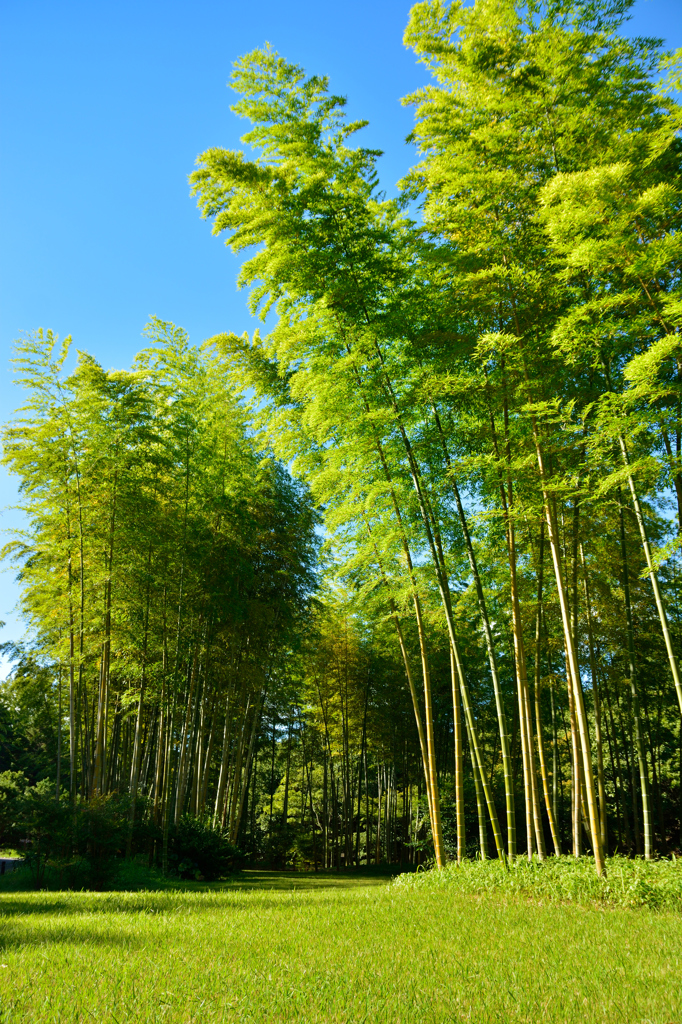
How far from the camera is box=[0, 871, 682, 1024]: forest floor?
2.30m

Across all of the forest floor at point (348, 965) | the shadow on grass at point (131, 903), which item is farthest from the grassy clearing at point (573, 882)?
the shadow on grass at point (131, 903)

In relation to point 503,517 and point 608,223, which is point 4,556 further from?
point 608,223

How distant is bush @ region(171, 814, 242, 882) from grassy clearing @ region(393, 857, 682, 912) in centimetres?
385

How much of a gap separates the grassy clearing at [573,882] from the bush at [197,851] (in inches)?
151

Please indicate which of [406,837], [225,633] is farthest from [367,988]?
[406,837]

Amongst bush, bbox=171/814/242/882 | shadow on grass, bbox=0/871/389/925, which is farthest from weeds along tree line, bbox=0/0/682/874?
shadow on grass, bbox=0/871/389/925

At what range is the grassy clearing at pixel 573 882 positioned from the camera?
471cm

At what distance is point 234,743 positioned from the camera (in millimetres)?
15266

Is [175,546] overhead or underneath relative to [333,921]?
overhead

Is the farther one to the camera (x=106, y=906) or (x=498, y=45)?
(x=498, y=45)

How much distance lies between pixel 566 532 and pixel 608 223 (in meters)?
3.90

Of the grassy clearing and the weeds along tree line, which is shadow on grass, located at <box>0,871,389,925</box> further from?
the weeds along tree line

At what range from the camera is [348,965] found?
2930 mm

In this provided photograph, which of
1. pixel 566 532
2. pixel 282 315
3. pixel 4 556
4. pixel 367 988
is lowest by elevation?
pixel 367 988
